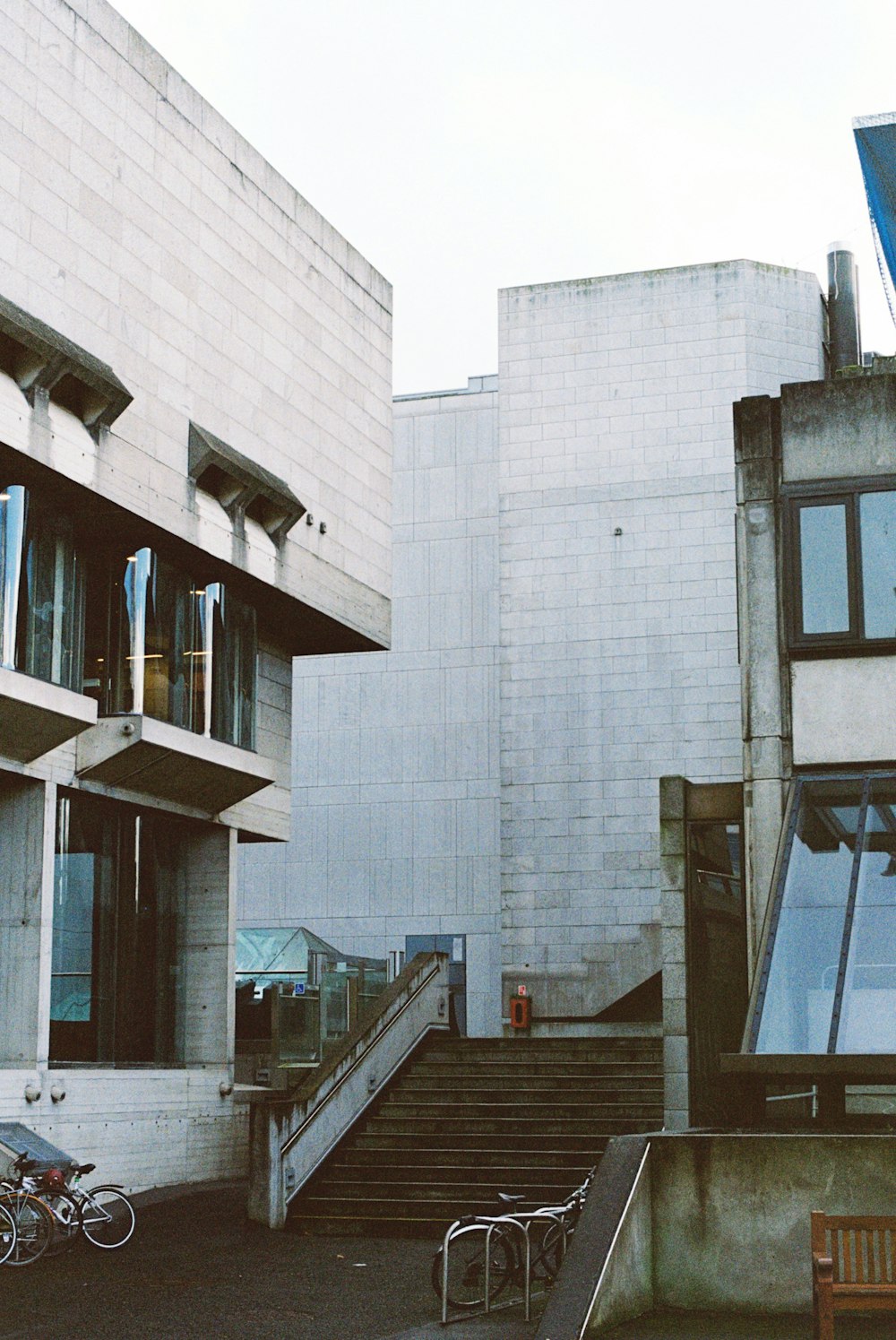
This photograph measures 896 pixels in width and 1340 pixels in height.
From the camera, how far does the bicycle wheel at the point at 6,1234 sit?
52.7 feet

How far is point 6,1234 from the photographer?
16.1m

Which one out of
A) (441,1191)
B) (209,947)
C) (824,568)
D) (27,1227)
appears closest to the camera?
(27,1227)

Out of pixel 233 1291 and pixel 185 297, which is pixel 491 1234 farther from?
→ pixel 185 297

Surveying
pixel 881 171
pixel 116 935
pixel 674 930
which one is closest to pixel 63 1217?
pixel 674 930

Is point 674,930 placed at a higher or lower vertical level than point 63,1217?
higher

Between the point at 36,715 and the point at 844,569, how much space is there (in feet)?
30.8

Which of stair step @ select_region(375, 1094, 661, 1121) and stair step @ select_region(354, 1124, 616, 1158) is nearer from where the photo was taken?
stair step @ select_region(354, 1124, 616, 1158)

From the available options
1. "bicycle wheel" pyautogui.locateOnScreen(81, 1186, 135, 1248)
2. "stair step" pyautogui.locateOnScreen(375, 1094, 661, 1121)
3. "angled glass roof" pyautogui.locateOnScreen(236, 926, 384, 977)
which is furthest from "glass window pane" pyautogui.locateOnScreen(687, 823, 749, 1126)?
"angled glass roof" pyautogui.locateOnScreen(236, 926, 384, 977)

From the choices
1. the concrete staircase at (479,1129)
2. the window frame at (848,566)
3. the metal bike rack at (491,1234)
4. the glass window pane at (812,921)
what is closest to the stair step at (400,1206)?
the concrete staircase at (479,1129)

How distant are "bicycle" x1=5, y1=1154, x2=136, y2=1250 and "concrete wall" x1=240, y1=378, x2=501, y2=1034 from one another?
21650 millimetres

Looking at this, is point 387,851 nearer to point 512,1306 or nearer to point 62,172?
Answer: point 62,172

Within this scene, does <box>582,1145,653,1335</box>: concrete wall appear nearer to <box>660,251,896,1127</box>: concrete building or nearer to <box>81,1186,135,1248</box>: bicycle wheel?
<box>660,251,896,1127</box>: concrete building

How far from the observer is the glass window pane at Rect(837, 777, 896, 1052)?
45.0 feet

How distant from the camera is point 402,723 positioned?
40.5m
